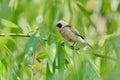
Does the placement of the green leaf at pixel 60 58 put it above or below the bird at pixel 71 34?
below

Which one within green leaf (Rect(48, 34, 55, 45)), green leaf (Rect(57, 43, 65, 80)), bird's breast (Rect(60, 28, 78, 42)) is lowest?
green leaf (Rect(57, 43, 65, 80))

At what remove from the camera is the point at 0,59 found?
6.93ft

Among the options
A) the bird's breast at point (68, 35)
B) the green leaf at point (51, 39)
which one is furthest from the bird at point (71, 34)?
the green leaf at point (51, 39)

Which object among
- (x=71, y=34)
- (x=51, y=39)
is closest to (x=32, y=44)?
(x=51, y=39)

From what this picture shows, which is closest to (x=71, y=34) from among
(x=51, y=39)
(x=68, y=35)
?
(x=68, y=35)

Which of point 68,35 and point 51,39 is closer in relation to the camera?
point 51,39

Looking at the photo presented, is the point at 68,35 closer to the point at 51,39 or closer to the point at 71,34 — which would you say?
the point at 71,34

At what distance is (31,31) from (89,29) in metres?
1.78

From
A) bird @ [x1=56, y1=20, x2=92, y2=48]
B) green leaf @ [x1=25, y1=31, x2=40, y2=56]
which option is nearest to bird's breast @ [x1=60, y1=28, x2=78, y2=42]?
bird @ [x1=56, y1=20, x2=92, y2=48]

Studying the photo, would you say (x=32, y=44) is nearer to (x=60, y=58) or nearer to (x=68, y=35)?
(x=60, y=58)

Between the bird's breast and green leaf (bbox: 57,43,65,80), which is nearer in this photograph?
green leaf (bbox: 57,43,65,80)

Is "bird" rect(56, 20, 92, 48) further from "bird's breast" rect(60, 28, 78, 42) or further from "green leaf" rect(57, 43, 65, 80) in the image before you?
"green leaf" rect(57, 43, 65, 80)

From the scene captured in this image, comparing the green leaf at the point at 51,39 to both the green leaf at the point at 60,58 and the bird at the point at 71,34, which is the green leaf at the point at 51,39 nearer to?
the green leaf at the point at 60,58

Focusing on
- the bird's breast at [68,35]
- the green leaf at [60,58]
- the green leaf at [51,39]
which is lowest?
the green leaf at [60,58]
